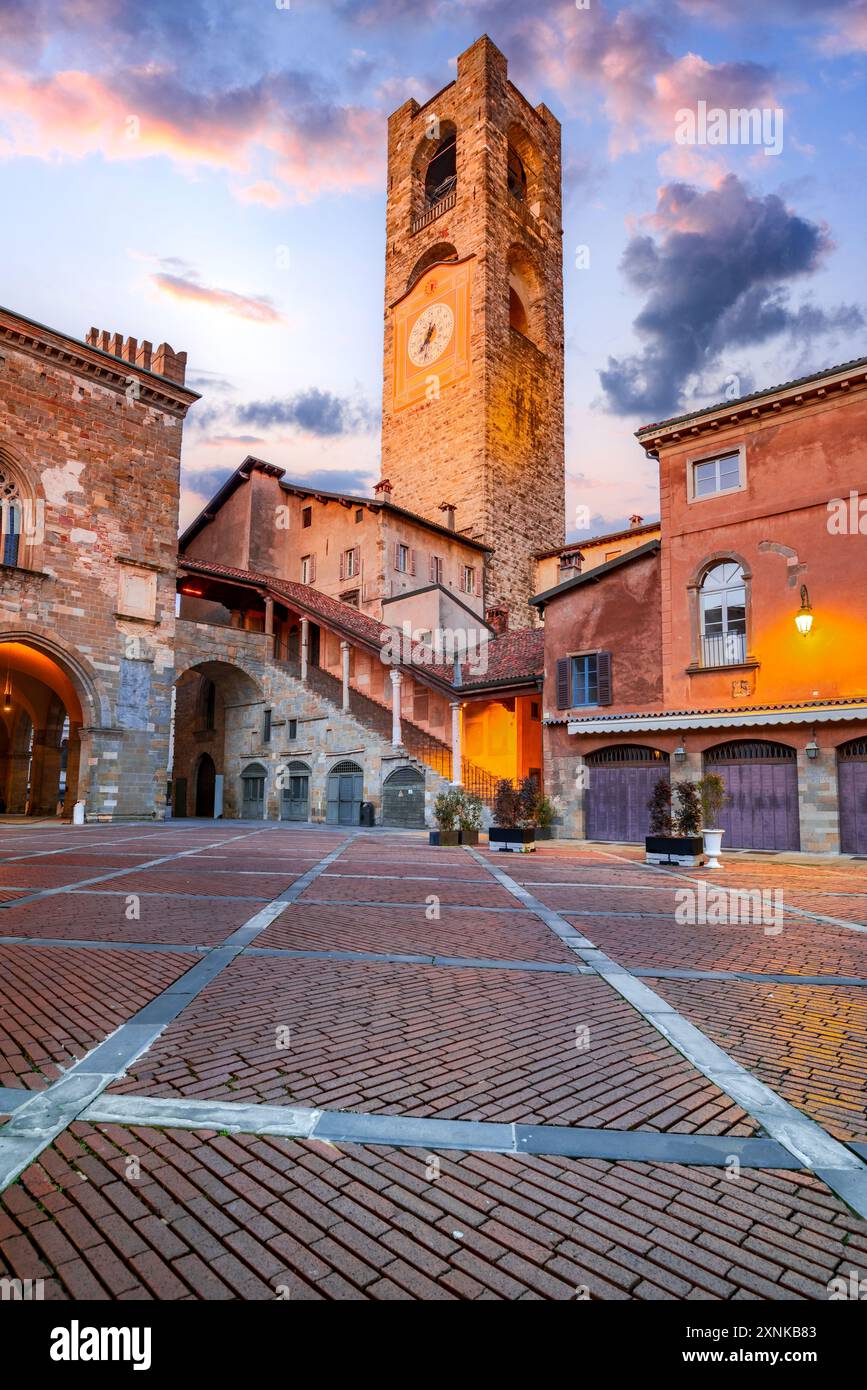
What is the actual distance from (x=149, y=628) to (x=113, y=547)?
3.01 meters

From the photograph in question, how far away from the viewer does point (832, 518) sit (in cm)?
1675

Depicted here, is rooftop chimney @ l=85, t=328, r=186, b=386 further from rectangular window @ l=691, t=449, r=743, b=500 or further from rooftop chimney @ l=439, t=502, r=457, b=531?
rectangular window @ l=691, t=449, r=743, b=500

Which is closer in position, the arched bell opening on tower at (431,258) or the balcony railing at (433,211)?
the balcony railing at (433,211)

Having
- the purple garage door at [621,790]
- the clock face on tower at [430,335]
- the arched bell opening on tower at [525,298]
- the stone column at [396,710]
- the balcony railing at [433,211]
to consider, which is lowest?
the purple garage door at [621,790]

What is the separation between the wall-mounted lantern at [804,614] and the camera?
53.9 feet

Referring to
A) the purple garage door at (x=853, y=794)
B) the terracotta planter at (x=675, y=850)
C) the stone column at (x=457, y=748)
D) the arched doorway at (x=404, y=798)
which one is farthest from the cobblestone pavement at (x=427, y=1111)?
the arched doorway at (x=404, y=798)

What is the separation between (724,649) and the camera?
59.9 ft

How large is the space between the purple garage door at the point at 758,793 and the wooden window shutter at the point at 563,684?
438 centimetres

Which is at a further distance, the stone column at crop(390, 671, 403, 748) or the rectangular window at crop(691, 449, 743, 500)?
the stone column at crop(390, 671, 403, 748)

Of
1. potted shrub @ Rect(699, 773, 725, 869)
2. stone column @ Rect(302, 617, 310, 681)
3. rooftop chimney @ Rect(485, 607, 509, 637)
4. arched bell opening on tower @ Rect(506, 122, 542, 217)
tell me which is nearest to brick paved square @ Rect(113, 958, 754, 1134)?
potted shrub @ Rect(699, 773, 725, 869)

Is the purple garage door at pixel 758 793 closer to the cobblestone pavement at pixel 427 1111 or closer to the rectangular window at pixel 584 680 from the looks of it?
the rectangular window at pixel 584 680

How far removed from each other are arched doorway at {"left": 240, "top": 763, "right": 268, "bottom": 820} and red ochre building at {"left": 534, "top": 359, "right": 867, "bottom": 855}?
13643 mm

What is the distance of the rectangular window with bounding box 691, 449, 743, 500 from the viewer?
18562 mm

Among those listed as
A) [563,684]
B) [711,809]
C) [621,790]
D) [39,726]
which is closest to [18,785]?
[39,726]
